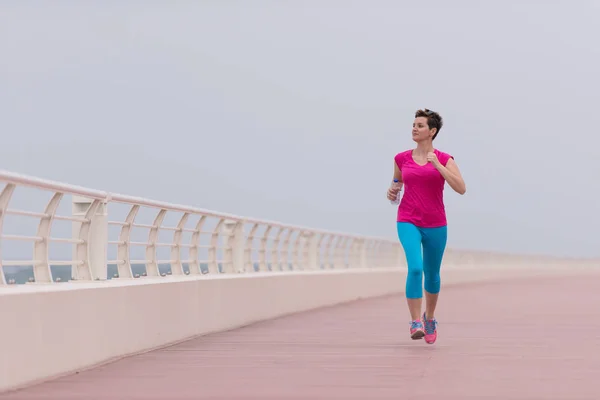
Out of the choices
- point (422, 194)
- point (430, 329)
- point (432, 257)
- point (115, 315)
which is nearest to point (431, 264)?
point (432, 257)

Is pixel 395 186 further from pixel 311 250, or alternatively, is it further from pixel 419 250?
pixel 311 250

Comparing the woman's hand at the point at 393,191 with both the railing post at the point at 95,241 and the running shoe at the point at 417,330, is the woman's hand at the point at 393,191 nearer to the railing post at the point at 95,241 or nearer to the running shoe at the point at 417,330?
the running shoe at the point at 417,330

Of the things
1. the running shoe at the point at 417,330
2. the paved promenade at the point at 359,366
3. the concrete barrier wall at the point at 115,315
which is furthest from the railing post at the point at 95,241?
the running shoe at the point at 417,330

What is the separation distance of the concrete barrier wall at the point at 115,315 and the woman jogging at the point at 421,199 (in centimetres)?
246

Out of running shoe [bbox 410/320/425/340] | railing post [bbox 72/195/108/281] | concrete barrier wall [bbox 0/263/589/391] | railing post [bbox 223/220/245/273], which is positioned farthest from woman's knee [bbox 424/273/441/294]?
railing post [bbox 223/220/245/273]

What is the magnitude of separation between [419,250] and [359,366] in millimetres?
2223

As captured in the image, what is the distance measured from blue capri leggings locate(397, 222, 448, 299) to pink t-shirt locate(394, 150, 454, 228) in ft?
0.23

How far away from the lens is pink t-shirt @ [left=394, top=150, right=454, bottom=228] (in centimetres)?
1258

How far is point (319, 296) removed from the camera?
23500 millimetres

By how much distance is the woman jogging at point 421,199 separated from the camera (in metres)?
12.6

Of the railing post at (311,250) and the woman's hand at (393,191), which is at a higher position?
the woman's hand at (393,191)

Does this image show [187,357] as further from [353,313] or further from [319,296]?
[319,296]

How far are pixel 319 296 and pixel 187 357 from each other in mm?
11865

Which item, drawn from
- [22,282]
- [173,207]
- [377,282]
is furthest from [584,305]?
[22,282]
